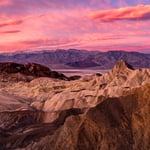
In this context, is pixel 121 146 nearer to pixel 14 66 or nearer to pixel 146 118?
pixel 146 118

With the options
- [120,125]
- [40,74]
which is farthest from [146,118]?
[40,74]

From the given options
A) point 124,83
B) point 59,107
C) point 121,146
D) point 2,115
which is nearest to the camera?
point 121,146

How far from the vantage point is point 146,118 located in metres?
34.8

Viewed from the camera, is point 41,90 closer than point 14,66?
Yes

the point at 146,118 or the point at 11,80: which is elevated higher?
the point at 146,118

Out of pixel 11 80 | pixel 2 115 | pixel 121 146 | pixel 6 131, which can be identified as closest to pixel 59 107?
pixel 2 115

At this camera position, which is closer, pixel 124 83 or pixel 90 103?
pixel 90 103

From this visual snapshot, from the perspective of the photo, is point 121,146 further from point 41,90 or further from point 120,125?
point 41,90

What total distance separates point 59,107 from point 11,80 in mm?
71443

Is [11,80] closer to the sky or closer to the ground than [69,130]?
closer to the ground

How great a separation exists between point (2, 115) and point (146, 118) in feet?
112

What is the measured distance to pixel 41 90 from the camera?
9169 centimetres

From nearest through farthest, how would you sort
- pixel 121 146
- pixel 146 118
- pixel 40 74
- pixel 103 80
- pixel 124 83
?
pixel 121 146 < pixel 146 118 < pixel 124 83 < pixel 103 80 < pixel 40 74

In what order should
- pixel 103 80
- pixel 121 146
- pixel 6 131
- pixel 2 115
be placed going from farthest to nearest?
pixel 103 80 < pixel 2 115 < pixel 6 131 < pixel 121 146
